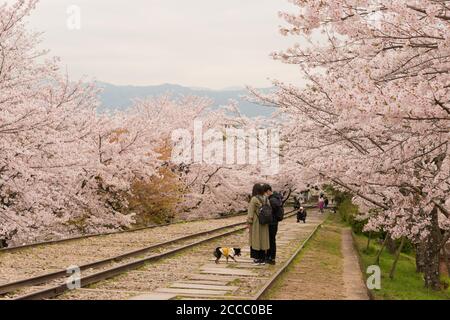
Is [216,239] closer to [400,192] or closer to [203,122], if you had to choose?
[400,192]

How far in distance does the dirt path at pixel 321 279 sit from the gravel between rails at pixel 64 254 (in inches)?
178

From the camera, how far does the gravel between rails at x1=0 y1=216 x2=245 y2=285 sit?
39.1ft

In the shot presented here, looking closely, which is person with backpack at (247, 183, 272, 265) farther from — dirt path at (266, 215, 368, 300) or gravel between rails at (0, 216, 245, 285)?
gravel between rails at (0, 216, 245, 285)

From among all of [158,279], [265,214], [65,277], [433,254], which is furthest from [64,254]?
[433,254]

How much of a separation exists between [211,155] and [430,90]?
3701 cm

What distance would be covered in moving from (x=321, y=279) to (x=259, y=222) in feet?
6.09

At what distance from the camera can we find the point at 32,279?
406 inches

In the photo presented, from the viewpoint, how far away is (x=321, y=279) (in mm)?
13070

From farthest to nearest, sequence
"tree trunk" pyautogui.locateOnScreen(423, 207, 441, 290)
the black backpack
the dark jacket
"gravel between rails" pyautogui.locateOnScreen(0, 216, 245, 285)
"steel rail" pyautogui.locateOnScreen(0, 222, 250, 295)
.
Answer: "tree trunk" pyautogui.locateOnScreen(423, 207, 441, 290) → the dark jacket → the black backpack → "gravel between rails" pyautogui.locateOnScreen(0, 216, 245, 285) → "steel rail" pyautogui.locateOnScreen(0, 222, 250, 295)

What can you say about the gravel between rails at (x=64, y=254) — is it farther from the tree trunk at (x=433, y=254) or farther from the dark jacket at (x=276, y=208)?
the tree trunk at (x=433, y=254)

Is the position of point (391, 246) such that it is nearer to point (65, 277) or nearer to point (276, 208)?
point (276, 208)

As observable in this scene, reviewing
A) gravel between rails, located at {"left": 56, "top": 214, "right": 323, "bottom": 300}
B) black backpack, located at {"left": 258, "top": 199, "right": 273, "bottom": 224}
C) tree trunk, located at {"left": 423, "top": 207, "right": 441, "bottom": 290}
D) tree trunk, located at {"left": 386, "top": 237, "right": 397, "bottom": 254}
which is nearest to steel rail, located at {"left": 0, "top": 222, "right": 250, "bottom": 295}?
gravel between rails, located at {"left": 56, "top": 214, "right": 323, "bottom": 300}

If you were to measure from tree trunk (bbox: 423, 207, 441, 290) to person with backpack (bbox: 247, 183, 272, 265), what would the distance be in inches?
175
